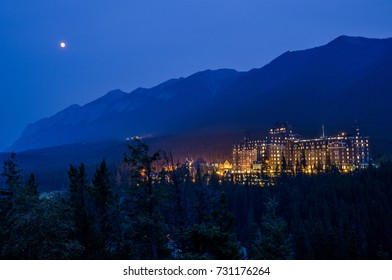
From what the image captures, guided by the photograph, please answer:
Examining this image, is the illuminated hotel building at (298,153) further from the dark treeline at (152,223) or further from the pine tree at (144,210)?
the pine tree at (144,210)

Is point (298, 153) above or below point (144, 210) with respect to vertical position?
below

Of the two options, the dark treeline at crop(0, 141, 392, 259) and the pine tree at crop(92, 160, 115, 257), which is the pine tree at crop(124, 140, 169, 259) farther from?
the pine tree at crop(92, 160, 115, 257)

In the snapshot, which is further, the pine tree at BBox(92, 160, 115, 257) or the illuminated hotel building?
the illuminated hotel building

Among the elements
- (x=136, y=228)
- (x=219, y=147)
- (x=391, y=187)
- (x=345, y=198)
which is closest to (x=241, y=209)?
(x=345, y=198)

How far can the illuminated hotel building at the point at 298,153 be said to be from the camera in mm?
84000

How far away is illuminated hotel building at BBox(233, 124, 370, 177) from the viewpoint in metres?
84.0

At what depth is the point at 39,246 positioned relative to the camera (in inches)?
452

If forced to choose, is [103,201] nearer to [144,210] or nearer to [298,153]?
[144,210]

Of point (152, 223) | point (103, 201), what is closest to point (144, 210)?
point (152, 223)

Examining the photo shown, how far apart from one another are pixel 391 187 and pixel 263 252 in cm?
4600

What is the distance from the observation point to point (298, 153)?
96.1 meters

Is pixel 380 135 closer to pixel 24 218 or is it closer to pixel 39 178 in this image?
pixel 39 178

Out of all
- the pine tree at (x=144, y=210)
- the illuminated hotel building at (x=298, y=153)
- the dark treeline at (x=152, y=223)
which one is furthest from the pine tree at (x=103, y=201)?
the illuminated hotel building at (x=298, y=153)

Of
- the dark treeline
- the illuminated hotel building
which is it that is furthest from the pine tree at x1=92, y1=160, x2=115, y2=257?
the illuminated hotel building
